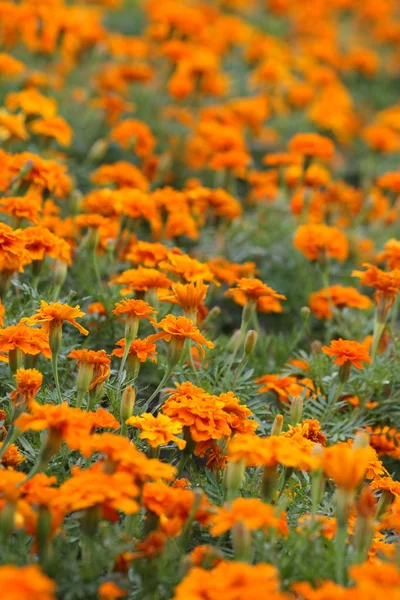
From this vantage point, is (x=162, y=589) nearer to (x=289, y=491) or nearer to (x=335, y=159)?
(x=289, y=491)

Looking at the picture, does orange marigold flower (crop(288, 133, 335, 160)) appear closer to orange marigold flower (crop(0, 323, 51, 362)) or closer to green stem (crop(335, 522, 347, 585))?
orange marigold flower (crop(0, 323, 51, 362))

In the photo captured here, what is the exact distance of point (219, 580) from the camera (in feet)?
4.42

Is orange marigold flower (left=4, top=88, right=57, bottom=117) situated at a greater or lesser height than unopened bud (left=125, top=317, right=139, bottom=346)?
greater

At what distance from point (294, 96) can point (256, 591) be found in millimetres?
4265

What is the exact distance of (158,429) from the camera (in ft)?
6.05

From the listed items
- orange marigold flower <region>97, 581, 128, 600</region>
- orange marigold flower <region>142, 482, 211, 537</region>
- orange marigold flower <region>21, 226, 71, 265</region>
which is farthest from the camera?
orange marigold flower <region>21, 226, 71, 265</region>

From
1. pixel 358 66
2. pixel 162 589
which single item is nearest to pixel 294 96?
pixel 358 66

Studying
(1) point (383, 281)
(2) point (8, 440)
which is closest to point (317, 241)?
(1) point (383, 281)

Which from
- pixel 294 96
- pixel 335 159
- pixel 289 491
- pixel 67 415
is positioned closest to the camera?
pixel 67 415

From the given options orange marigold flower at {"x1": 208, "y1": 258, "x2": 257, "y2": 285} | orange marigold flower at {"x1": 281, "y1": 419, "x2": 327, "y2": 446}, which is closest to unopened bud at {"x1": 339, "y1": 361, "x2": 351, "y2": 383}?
orange marigold flower at {"x1": 281, "y1": 419, "x2": 327, "y2": 446}

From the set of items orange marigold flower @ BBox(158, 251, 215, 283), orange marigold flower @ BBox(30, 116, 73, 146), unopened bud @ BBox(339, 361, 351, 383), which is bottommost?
unopened bud @ BBox(339, 361, 351, 383)

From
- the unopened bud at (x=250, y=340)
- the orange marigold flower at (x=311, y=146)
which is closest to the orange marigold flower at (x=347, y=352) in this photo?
the unopened bud at (x=250, y=340)

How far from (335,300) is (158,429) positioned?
139 centimetres

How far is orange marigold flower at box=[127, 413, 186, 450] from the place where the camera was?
5.98ft
